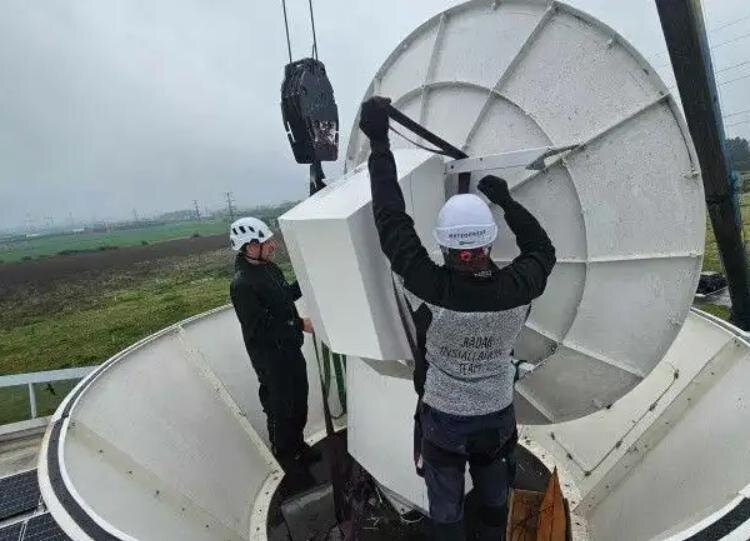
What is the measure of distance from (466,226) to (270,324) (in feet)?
11.9

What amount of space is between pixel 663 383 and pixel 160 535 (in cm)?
554

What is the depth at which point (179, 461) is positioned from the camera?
570 cm

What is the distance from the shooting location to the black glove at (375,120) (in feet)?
10.3

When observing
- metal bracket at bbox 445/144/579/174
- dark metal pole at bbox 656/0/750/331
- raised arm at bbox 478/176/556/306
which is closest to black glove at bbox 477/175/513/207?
raised arm at bbox 478/176/556/306

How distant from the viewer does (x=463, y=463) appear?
341 cm

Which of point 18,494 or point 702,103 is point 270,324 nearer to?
point 18,494

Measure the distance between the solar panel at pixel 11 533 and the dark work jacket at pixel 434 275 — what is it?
3.96 m

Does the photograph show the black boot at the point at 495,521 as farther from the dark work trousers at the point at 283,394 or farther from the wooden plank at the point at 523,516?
the dark work trousers at the point at 283,394

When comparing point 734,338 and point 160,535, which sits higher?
point 734,338

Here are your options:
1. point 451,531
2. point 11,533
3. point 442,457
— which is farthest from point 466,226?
point 11,533

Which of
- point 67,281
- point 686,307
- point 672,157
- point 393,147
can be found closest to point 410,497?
point 686,307

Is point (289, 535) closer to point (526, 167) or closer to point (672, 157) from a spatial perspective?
point (526, 167)

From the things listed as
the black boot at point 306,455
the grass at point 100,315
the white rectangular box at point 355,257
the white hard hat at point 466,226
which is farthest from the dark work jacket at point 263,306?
the grass at point 100,315

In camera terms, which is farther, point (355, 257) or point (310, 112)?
point (310, 112)
